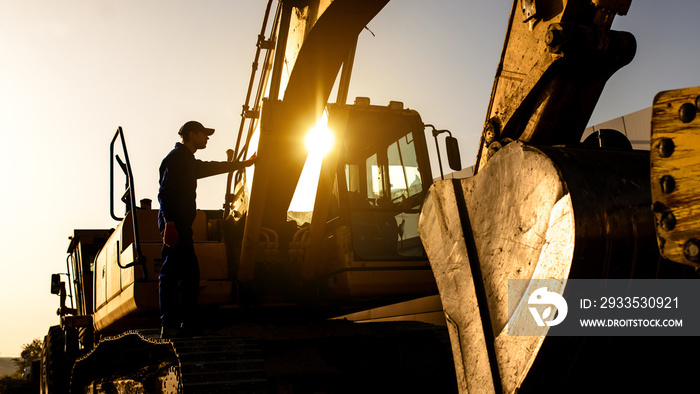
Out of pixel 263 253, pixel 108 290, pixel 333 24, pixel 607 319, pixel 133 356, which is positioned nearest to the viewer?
pixel 607 319

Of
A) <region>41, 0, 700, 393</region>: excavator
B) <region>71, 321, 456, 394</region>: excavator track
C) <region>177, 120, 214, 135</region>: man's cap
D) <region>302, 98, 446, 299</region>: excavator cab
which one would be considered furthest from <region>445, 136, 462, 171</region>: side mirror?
<region>177, 120, 214, 135</region>: man's cap

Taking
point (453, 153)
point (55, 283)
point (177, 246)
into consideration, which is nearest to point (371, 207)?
point (453, 153)

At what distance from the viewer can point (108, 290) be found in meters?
6.00

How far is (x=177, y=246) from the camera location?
433 cm

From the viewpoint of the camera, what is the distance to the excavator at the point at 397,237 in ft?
6.20

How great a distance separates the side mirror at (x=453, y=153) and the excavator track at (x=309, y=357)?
1.39 meters

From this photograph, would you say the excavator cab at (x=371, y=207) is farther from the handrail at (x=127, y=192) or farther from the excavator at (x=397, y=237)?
the handrail at (x=127, y=192)

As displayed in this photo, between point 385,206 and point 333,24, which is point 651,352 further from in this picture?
point 385,206

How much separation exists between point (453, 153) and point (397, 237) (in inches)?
35.0

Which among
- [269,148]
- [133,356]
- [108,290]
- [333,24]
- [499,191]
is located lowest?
[133,356]

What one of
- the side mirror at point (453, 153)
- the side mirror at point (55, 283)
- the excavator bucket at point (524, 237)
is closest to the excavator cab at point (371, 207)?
the side mirror at point (453, 153)

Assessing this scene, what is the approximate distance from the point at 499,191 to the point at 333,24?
2.36 metres

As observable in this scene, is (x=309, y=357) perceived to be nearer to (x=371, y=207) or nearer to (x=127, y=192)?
(x=371, y=207)

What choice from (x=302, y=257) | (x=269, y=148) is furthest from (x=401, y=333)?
(x=269, y=148)
